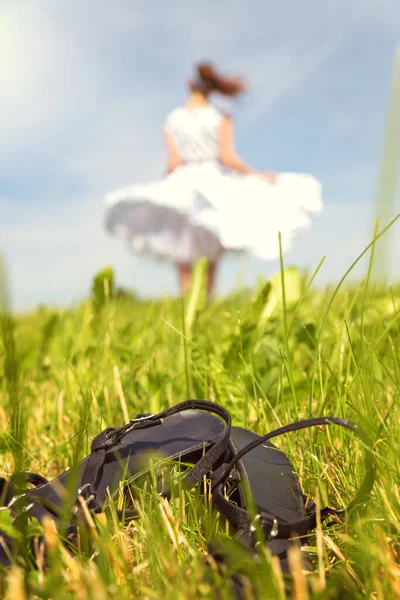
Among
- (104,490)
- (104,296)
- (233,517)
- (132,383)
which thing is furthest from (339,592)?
(104,296)

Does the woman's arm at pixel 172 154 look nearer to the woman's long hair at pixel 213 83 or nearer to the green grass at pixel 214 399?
the woman's long hair at pixel 213 83

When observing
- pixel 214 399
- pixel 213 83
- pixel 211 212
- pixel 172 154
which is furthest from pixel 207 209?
pixel 214 399

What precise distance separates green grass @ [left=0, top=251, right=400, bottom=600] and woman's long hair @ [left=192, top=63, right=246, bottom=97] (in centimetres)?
621

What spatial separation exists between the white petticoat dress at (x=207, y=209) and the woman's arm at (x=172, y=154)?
101mm

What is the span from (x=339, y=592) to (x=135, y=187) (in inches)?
244

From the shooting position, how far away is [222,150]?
7.32m

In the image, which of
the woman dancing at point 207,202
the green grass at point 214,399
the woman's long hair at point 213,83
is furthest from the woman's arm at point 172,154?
the green grass at point 214,399

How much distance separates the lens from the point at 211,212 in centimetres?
644

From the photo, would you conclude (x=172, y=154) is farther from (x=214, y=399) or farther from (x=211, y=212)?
(x=214, y=399)

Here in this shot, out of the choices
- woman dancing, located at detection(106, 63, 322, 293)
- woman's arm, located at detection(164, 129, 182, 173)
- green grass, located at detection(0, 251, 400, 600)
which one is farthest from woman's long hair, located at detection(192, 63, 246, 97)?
green grass, located at detection(0, 251, 400, 600)

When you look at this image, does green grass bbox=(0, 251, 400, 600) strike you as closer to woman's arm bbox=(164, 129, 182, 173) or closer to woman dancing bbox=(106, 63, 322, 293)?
woman dancing bbox=(106, 63, 322, 293)

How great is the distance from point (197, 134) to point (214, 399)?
6355 mm

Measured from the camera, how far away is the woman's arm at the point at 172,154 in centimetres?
732

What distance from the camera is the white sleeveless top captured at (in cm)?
739
